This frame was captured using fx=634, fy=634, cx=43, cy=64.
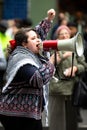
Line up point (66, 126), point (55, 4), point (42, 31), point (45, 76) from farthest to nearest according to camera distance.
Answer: point (55, 4) → point (66, 126) → point (42, 31) → point (45, 76)

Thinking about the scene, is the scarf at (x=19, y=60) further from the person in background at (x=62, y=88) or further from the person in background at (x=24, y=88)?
the person in background at (x=62, y=88)

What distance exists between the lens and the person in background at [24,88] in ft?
20.6

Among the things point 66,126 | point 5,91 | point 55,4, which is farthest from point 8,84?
point 55,4

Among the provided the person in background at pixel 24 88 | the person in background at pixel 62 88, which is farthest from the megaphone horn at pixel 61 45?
the person in background at pixel 62 88

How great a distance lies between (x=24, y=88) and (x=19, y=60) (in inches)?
11.2

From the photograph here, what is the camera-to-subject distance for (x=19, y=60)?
6.35 metres

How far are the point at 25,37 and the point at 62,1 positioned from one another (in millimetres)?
10955

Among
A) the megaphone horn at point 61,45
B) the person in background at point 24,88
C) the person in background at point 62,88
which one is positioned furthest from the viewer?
the person in background at point 62,88

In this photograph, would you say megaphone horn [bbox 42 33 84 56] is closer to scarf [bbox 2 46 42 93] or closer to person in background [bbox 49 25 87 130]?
scarf [bbox 2 46 42 93]

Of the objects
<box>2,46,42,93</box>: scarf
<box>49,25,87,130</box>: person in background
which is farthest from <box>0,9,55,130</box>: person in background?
<box>49,25,87,130</box>: person in background

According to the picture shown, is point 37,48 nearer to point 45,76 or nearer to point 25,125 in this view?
point 45,76

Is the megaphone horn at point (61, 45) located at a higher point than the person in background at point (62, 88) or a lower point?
higher

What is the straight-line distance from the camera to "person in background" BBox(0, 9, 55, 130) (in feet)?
20.6

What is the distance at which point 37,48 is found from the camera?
642 centimetres
